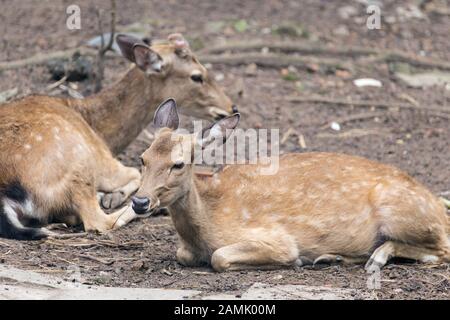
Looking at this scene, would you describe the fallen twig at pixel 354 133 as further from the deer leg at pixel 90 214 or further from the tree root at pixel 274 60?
the deer leg at pixel 90 214

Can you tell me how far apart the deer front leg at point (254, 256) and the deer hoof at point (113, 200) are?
2.03 metres

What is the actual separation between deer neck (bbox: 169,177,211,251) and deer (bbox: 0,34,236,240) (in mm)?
1158

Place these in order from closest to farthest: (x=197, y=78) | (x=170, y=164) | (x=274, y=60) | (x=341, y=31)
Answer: (x=170, y=164) → (x=197, y=78) → (x=274, y=60) → (x=341, y=31)

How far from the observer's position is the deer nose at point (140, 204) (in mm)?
6598

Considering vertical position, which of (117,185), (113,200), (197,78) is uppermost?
(197,78)

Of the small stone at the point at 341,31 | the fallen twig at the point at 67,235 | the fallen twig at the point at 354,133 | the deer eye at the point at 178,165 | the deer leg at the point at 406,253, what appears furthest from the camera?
the small stone at the point at 341,31

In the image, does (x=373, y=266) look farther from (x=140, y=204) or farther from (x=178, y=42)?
(x=178, y=42)

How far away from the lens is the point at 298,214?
744 centimetres

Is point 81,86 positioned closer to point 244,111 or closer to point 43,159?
point 244,111

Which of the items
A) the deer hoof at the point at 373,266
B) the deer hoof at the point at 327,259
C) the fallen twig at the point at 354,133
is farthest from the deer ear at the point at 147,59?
the deer hoof at the point at 373,266

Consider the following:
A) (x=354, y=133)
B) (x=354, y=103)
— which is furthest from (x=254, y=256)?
(x=354, y=103)

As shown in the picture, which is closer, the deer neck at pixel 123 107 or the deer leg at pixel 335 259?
the deer leg at pixel 335 259

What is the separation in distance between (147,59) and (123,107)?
0.50 m
